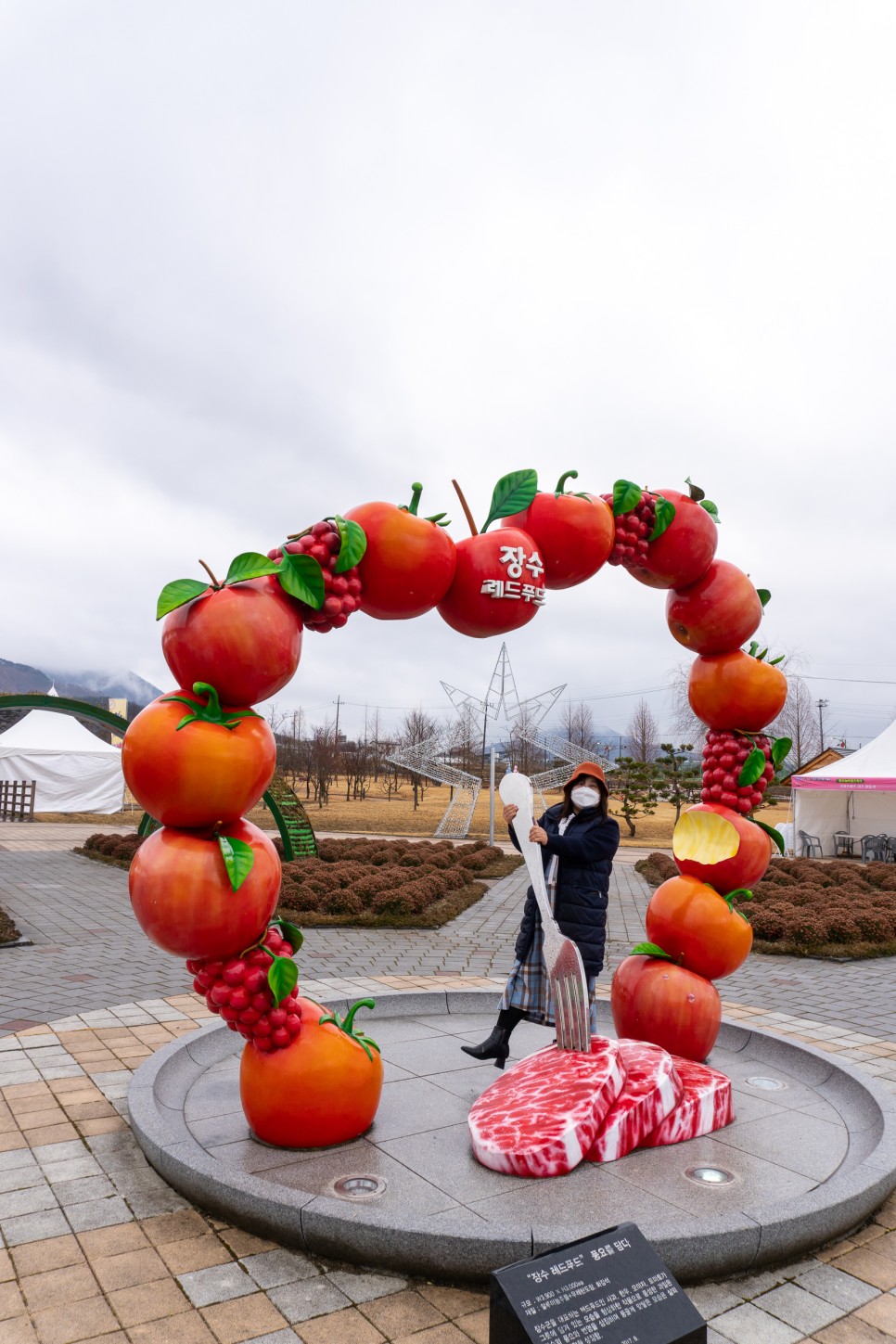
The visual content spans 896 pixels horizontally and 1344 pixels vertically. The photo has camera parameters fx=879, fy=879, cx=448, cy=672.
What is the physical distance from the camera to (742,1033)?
560cm

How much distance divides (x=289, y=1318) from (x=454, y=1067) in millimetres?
2383

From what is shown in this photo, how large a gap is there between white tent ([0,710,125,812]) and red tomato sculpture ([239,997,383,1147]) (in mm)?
27142

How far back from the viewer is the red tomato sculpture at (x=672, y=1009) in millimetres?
4676

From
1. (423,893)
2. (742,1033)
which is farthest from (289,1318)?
(423,893)

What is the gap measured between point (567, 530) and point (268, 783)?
5.99 feet

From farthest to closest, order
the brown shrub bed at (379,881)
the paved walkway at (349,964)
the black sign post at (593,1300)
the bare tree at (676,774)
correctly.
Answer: the bare tree at (676,774) → the brown shrub bed at (379,881) → the paved walkway at (349,964) → the black sign post at (593,1300)

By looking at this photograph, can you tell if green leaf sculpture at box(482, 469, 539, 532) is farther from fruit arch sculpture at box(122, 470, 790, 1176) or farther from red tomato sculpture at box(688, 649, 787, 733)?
red tomato sculpture at box(688, 649, 787, 733)

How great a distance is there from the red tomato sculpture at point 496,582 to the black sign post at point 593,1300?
2461 millimetres

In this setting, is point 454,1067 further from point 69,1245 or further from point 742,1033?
point 69,1245

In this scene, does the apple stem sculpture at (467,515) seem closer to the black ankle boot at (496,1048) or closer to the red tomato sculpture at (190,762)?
the red tomato sculpture at (190,762)

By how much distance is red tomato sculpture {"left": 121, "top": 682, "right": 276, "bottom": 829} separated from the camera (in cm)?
342

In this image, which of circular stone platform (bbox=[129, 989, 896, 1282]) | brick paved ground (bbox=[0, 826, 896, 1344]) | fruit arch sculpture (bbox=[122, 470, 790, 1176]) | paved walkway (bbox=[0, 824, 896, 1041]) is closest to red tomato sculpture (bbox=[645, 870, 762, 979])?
fruit arch sculpture (bbox=[122, 470, 790, 1176])

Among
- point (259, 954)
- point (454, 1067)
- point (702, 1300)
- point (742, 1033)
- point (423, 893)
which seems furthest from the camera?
point (423, 893)

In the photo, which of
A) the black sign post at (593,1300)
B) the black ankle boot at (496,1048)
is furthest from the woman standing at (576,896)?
the black sign post at (593,1300)
